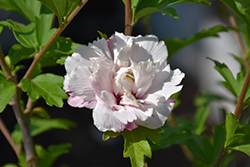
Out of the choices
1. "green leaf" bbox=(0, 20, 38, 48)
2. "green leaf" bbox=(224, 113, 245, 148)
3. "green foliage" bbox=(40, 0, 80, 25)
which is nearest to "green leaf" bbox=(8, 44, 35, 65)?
"green leaf" bbox=(0, 20, 38, 48)

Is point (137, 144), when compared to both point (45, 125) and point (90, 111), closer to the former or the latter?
Result: point (45, 125)

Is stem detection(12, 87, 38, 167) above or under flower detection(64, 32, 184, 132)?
under

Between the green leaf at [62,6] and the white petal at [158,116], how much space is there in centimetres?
30

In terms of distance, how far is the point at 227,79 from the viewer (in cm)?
76

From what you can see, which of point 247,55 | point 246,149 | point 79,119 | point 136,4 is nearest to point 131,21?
point 136,4

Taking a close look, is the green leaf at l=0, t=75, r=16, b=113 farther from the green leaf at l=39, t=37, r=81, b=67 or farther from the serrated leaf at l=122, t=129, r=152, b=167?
the serrated leaf at l=122, t=129, r=152, b=167

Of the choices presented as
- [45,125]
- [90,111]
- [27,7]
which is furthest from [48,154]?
[90,111]

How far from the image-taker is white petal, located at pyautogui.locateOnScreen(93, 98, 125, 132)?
542mm

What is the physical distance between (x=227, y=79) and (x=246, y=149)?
0.62 ft

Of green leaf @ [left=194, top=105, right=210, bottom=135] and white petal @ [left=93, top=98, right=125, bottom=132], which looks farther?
green leaf @ [left=194, top=105, right=210, bottom=135]

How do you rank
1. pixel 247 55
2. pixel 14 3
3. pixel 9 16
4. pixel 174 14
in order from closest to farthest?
pixel 174 14, pixel 14 3, pixel 247 55, pixel 9 16

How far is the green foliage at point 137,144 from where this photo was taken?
23.1 inches

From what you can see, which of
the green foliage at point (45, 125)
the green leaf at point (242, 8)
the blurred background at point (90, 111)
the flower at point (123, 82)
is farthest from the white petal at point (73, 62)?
the blurred background at point (90, 111)

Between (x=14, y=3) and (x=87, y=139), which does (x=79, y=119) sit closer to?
(x=87, y=139)
